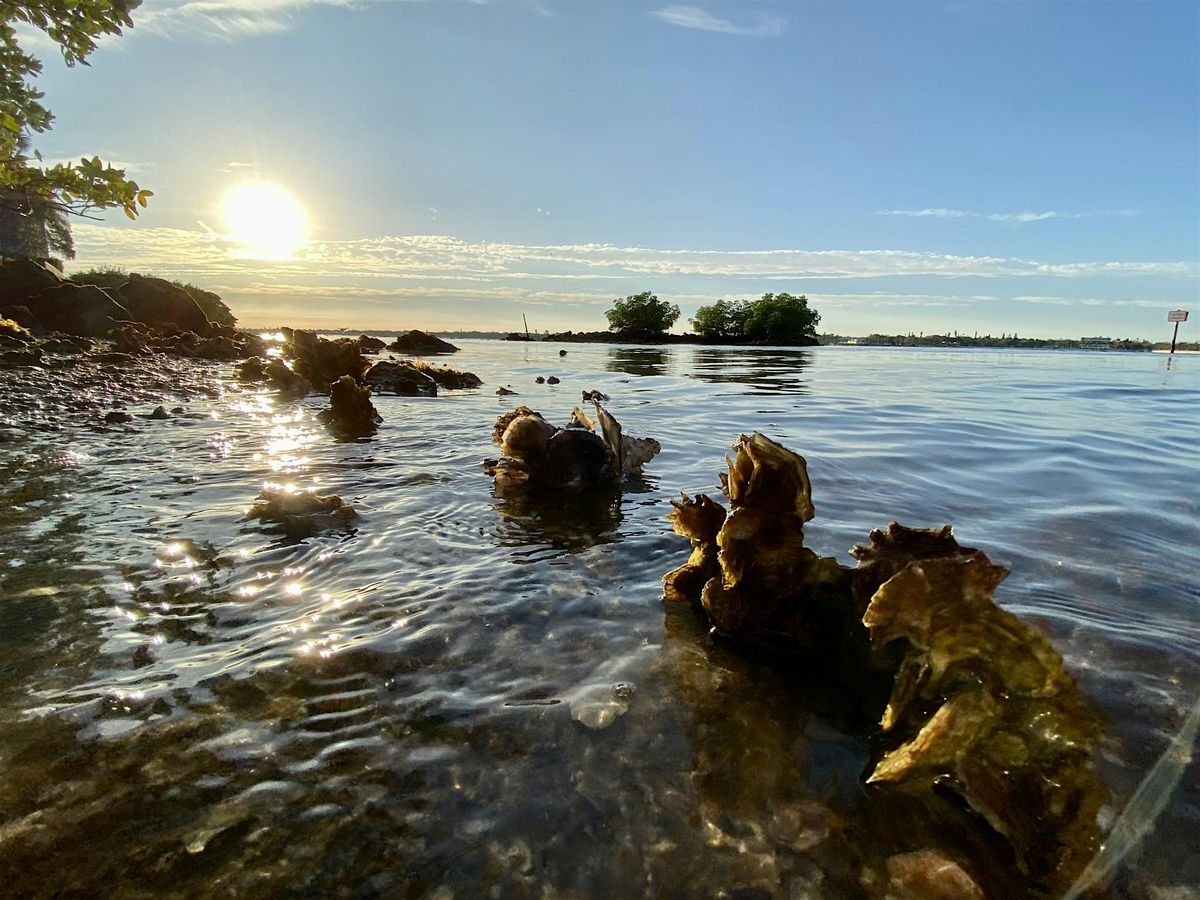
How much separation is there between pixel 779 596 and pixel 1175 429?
1332 centimetres

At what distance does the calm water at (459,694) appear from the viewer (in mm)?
1851

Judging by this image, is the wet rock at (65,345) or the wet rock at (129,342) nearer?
the wet rock at (65,345)

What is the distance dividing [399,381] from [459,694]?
16436 mm

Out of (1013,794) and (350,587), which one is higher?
(1013,794)

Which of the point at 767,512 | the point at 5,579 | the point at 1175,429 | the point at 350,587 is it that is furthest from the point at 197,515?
the point at 1175,429

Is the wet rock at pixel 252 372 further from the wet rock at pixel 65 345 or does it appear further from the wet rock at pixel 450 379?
the wet rock at pixel 65 345

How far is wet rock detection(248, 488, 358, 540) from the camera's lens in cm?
487

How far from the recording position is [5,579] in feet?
11.7

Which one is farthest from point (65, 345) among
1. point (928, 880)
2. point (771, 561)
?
point (928, 880)

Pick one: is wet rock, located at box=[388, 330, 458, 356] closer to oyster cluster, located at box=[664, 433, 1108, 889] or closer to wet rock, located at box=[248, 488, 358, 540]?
wet rock, located at box=[248, 488, 358, 540]

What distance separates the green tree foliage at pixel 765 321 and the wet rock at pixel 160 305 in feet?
352

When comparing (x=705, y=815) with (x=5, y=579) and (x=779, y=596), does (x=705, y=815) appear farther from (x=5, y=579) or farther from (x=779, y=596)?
(x=5, y=579)

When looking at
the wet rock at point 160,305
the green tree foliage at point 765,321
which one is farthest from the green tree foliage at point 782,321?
the wet rock at point 160,305

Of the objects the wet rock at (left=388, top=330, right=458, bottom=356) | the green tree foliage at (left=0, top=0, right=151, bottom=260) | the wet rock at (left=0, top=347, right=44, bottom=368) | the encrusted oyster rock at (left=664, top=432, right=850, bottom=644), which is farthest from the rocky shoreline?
the wet rock at (left=388, top=330, right=458, bottom=356)
